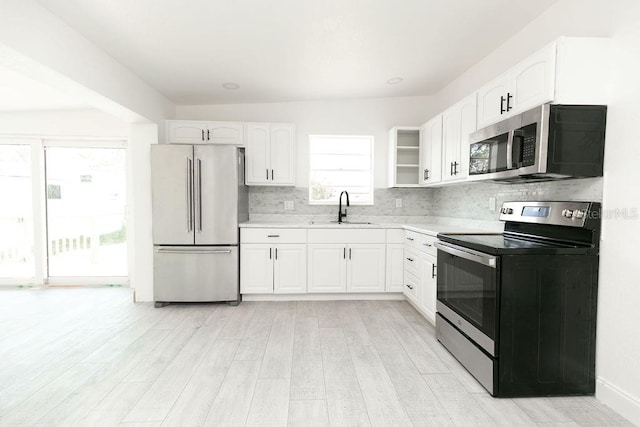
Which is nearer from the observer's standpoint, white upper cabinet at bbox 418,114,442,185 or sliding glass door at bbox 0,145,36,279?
white upper cabinet at bbox 418,114,442,185

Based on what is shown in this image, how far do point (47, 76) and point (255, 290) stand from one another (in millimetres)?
2652

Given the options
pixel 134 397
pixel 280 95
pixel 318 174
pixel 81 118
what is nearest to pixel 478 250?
pixel 134 397

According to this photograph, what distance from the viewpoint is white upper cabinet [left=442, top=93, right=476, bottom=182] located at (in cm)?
279

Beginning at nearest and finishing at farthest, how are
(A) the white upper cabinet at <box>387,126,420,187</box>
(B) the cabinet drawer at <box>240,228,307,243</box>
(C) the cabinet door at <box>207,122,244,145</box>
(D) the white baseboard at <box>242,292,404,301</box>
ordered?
(B) the cabinet drawer at <box>240,228,307,243</box> < (D) the white baseboard at <box>242,292,404,301</box> < (C) the cabinet door at <box>207,122,244,145</box> < (A) the white upper cabinet at <box>387,126,420,187</box>

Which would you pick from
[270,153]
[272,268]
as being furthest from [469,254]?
[270,153]

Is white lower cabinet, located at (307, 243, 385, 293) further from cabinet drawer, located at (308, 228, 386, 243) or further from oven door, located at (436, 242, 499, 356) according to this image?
oven door, located at (436, 242, 499, 356)

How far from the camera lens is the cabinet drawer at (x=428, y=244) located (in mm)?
2939

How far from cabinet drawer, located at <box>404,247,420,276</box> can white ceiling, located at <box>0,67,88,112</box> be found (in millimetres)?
4156

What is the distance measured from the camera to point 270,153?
3992 millimetres

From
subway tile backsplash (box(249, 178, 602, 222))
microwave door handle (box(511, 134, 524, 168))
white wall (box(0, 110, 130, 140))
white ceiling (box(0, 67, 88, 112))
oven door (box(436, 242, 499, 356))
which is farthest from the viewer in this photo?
subway tile backsplash (box(249, 178, 602, 222))

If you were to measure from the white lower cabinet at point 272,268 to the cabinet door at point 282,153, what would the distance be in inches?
34.7

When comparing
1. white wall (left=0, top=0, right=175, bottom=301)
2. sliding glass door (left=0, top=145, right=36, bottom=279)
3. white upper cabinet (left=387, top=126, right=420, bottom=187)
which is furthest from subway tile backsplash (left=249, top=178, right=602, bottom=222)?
sliding glass door (left=0, top=145, right=36, bottom=279)

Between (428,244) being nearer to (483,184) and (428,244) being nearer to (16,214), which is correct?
(483,184)

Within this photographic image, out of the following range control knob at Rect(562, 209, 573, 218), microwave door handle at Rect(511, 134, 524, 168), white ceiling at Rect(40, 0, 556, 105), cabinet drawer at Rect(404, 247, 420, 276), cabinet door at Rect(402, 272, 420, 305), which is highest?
white ceiling at Rect(40, 0, 556, 105)
